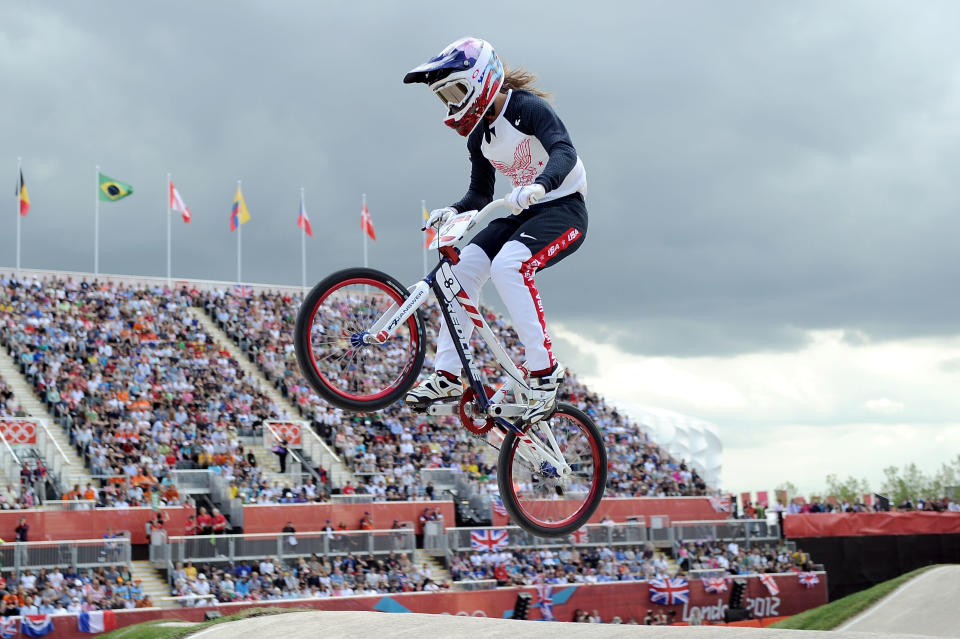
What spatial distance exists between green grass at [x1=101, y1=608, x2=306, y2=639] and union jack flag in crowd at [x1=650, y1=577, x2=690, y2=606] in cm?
1585

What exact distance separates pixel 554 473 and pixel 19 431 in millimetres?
23591

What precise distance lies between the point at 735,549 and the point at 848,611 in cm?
969

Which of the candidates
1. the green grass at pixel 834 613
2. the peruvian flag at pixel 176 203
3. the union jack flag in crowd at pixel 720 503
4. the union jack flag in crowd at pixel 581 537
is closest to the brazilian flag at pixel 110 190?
the peruvian flag at pixel 176 203

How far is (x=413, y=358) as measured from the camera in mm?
9203

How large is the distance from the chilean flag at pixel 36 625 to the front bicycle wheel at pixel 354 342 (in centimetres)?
1710

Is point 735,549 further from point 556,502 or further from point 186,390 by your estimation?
point 556,502

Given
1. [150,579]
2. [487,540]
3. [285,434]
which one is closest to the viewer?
[150,579]

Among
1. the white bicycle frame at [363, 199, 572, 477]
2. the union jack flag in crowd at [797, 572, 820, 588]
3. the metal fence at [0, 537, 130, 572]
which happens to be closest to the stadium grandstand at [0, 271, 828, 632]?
the metal fence at [0, 537, 130, 572]

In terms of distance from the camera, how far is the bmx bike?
886cm

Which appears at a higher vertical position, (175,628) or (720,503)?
(720,503)

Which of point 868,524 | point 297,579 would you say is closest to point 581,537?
point 297,579

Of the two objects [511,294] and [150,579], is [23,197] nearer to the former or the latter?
[150,579]

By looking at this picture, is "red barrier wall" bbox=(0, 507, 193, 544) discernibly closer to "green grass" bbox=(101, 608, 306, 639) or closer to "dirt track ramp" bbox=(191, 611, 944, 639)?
"green grass" bbox=(101, 608, 306, 639)

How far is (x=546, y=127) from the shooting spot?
8.98 metres
